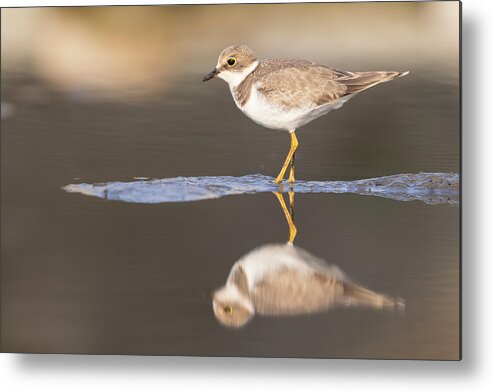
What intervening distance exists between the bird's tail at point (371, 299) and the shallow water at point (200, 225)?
4 centimetres

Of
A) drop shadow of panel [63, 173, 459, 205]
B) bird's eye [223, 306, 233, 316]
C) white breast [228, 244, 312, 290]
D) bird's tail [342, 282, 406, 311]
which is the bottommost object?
bird's eye [223, 306, 233, 316]

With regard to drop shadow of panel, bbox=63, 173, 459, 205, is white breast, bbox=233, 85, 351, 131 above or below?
above

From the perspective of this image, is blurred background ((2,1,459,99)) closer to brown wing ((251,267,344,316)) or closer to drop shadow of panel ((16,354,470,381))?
brown wing ((251,267,344,316))

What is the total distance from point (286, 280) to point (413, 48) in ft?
4.02

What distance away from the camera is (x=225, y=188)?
4.99 meters

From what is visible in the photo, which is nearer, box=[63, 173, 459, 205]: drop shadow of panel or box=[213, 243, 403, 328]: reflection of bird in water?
box=[213, 243, 403, 328]: reflection of bird in water

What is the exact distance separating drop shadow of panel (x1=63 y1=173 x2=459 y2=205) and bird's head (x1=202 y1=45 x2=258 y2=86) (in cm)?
49

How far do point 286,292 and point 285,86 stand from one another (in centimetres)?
104

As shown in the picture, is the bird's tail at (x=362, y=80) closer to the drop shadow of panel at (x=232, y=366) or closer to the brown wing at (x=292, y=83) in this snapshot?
the brown wing at (x=292, y=83)

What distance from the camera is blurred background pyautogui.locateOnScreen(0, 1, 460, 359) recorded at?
4570mm

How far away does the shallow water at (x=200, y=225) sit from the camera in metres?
4.54

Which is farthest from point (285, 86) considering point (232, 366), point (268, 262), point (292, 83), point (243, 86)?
point (232, 366)

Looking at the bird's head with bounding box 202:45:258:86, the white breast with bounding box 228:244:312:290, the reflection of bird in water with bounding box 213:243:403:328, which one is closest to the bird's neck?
the bird's head with bounding box 202:45:258:86

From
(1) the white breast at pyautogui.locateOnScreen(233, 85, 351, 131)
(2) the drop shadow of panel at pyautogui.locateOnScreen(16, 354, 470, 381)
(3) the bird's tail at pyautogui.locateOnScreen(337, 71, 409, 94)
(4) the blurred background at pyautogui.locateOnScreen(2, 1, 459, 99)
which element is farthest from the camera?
(1) the white breast at pyautogui.locateOnScreen(233, 85, 351, 131)
